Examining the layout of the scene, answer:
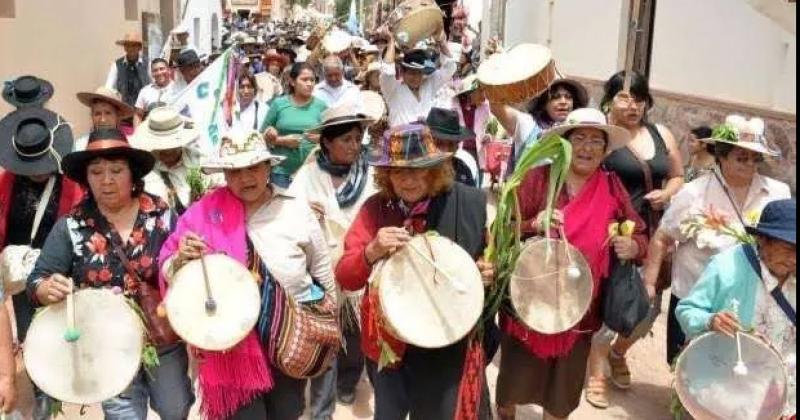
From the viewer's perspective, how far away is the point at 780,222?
2961mm

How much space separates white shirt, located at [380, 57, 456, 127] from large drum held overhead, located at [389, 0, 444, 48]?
564 millimetres

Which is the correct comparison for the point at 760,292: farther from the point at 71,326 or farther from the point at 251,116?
the point at 251,116

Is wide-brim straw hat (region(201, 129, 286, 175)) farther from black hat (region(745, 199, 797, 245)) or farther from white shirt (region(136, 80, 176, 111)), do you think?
white shirt (region(136, 80, 176, 111))

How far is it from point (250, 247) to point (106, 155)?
2.49 feet

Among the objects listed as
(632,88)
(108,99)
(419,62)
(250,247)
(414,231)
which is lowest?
(250,247)

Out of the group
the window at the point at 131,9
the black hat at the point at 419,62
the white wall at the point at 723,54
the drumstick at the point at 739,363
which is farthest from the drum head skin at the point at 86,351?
the window at the point at 131,9

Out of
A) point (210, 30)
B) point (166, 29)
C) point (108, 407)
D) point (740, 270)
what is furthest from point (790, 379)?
point (210, 30)

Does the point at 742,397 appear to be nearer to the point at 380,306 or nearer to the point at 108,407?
the point at 380,306

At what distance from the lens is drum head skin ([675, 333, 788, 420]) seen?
115 inches

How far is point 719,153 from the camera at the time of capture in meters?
4.14

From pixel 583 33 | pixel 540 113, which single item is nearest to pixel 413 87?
pixel 540 113

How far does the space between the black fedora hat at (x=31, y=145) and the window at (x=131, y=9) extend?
38.9 ft

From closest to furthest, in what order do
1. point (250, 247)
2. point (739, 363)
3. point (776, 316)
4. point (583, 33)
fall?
point (739, 363)
point (776, 316)
point (250, 247)
point (583, 33)

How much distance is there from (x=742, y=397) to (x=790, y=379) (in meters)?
0.18
